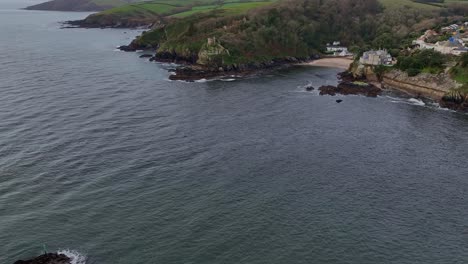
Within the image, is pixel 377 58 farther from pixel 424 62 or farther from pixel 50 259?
pixel 50 259

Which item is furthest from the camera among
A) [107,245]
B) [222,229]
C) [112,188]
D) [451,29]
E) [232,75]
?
[451,29]

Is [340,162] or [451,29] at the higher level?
[451,29]

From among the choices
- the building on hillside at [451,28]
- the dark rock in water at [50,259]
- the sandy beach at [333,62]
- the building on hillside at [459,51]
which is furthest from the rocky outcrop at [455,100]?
the dark rock in water at [50,259]

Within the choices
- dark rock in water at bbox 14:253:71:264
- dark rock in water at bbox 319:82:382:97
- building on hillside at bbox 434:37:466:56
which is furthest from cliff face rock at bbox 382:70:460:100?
dark rock in water at bbox 14:253:71:264

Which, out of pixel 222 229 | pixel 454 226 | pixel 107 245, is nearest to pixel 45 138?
pixel 107 245

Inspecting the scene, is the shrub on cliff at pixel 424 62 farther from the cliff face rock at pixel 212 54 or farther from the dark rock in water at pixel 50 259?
the dark rock in water at pixel 50 259

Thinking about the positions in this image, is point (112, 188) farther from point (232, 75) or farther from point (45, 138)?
point (232, 75)
